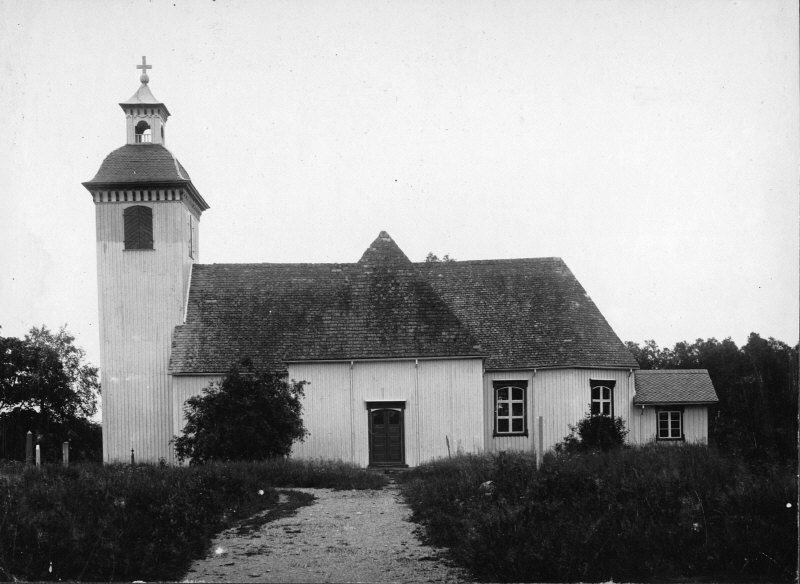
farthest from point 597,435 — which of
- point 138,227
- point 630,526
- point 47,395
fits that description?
point 47,395

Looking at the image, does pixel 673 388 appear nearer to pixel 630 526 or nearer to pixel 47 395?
pixel 630 526

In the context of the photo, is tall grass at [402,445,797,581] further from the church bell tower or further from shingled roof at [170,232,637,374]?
the church bell tower

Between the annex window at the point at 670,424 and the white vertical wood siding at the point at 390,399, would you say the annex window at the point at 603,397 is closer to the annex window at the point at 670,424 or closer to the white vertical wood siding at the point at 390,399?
the annex window at the point at 670,424

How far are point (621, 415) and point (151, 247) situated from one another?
17646mm

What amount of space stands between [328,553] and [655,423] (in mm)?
22273

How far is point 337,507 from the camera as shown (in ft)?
55.3

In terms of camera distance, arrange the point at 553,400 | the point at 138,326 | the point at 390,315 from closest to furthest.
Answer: the point at 390,315
the point at 138,326
the point at 553,400

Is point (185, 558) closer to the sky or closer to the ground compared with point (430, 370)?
closer to the ground

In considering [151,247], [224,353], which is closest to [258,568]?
[224,353]

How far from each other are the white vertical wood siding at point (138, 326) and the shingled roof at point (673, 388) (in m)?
17.0

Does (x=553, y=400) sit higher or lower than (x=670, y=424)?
higher

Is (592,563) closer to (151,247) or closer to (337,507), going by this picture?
(337,507)

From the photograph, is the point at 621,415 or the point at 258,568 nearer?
the point at 258,568

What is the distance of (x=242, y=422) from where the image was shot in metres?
23.3
